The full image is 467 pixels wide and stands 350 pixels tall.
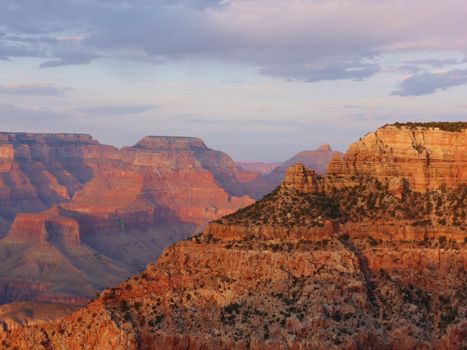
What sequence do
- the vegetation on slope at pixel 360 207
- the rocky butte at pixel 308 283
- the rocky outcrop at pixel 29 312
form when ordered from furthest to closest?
the rocky outcrop at pixel 29 312
the vegetation on slope at pixel 360 207
the rocky butte at pixel 308 283

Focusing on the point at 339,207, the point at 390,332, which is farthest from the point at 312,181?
the point at 390,332

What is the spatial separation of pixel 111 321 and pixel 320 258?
14593 mm

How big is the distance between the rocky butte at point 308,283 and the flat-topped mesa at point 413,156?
168mm

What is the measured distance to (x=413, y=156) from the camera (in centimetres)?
8050

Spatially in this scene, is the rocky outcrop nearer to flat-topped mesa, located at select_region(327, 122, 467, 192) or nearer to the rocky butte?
flat-topped mesa, located at select_region(327, 122, 467, 192)

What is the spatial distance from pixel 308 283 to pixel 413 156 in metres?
15.6

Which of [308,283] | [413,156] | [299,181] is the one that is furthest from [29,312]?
[308,283]

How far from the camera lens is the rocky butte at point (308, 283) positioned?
68750 millimetres

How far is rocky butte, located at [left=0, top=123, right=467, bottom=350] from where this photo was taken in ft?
226

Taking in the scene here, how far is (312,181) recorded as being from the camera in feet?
268

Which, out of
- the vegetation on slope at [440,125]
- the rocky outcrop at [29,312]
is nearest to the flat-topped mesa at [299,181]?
the vegetation on slope at [440,125]

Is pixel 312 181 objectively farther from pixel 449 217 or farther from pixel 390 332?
pixel 390 332

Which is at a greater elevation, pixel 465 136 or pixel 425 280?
pixel 465 136

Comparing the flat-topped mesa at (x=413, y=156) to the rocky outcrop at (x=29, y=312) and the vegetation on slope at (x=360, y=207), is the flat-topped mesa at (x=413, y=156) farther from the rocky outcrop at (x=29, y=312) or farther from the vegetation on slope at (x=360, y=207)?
the rocky outcrop at (x=29, y=312)
